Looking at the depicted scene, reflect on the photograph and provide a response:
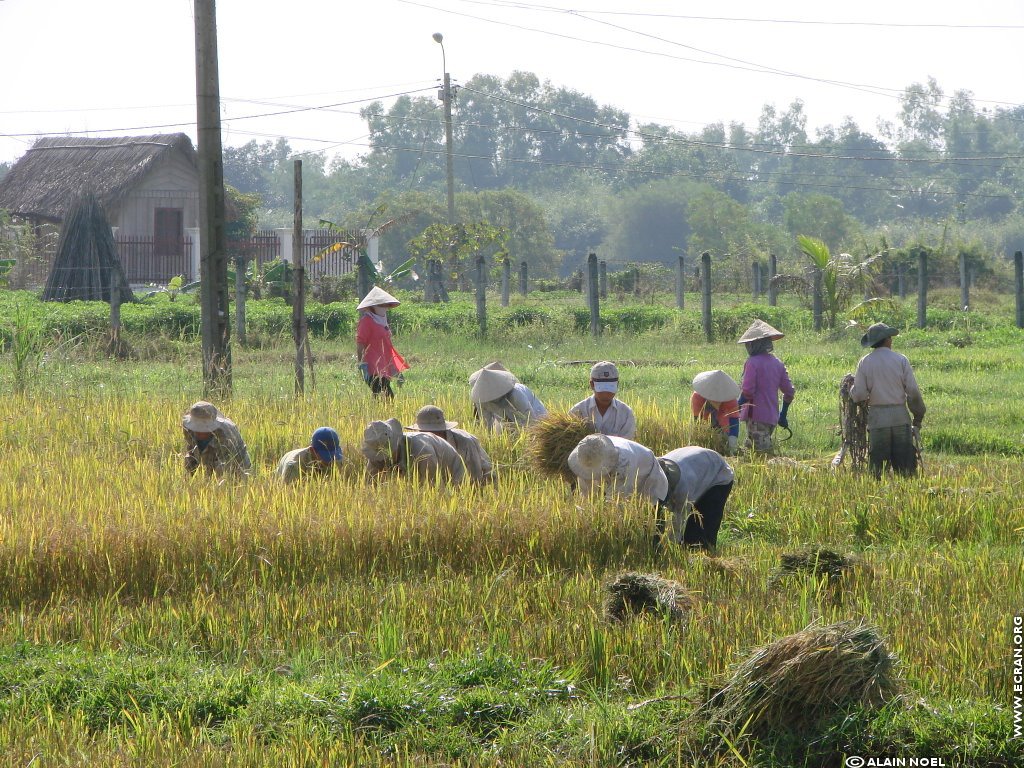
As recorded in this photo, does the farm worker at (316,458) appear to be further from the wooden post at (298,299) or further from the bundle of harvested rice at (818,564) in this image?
the wooden post at (298,299)

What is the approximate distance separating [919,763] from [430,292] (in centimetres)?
2563

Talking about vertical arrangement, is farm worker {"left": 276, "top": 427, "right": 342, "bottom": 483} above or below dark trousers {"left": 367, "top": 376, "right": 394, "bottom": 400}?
below

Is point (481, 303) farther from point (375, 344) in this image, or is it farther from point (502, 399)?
point (502, 399)

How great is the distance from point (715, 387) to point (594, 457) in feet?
11.7

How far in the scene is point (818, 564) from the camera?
632 cm

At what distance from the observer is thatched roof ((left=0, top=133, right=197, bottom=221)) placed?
33406mm

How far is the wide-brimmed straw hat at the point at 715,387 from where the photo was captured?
33.8 ft

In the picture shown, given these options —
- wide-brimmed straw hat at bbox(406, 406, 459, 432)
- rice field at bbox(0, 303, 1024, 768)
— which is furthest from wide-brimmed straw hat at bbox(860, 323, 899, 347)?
wide-brimmed straw hat at bbox(406, 406, 459, 432)

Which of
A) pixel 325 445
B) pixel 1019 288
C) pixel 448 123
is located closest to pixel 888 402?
pixel 325 445

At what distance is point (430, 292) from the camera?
2945cm

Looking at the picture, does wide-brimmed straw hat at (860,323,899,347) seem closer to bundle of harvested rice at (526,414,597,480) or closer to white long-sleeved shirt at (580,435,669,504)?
bundle of harvested rice at (526,414,597,480)

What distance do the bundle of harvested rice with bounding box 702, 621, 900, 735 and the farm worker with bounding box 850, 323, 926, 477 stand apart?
514 cm

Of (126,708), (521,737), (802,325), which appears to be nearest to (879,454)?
(521,737)

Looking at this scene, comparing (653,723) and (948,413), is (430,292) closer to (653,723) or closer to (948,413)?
(948,413)
